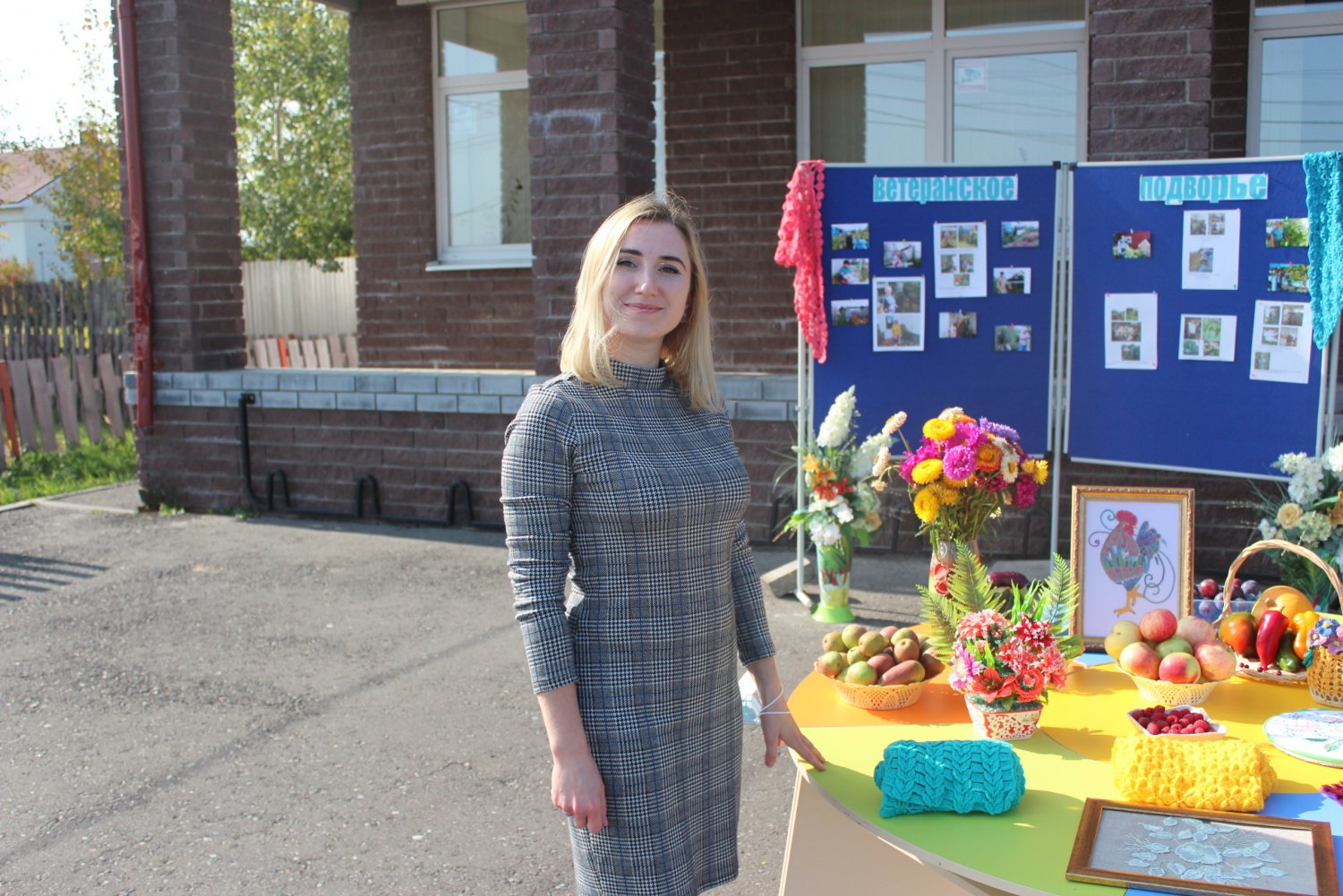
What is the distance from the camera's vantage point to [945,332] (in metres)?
5.96

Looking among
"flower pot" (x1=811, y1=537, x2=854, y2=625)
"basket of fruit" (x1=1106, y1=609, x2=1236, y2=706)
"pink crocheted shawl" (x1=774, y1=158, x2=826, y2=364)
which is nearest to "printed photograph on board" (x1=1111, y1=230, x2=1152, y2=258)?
"pink crocheted shawl" (x1=774, y1=158, x2=826, y2=364)

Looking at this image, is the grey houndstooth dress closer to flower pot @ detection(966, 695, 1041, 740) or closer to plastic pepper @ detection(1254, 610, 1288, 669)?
flower pot @ detection(966, 695, 1041, 740)

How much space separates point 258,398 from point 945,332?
5127 millimetres

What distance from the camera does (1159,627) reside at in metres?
2.97

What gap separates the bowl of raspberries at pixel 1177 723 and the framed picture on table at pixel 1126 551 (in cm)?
85

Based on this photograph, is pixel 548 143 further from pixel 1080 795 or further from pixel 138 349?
pixel 1080 795

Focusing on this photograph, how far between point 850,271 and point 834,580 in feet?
4.90

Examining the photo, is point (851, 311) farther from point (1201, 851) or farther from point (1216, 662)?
point (1201, 851)

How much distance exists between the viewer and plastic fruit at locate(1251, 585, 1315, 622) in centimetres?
320

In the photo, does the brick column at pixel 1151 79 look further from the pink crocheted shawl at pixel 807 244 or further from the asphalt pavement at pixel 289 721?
the asphalt pavement at pixel 289 721

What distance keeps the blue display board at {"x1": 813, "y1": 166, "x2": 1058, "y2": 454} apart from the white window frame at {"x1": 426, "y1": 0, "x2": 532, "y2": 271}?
16.0ft


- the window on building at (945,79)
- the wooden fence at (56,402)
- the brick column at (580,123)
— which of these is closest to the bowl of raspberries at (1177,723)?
the brick column at (580,123)

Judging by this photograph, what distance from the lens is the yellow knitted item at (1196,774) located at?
7.63 ft

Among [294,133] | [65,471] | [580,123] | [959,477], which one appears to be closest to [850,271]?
[580,123]
